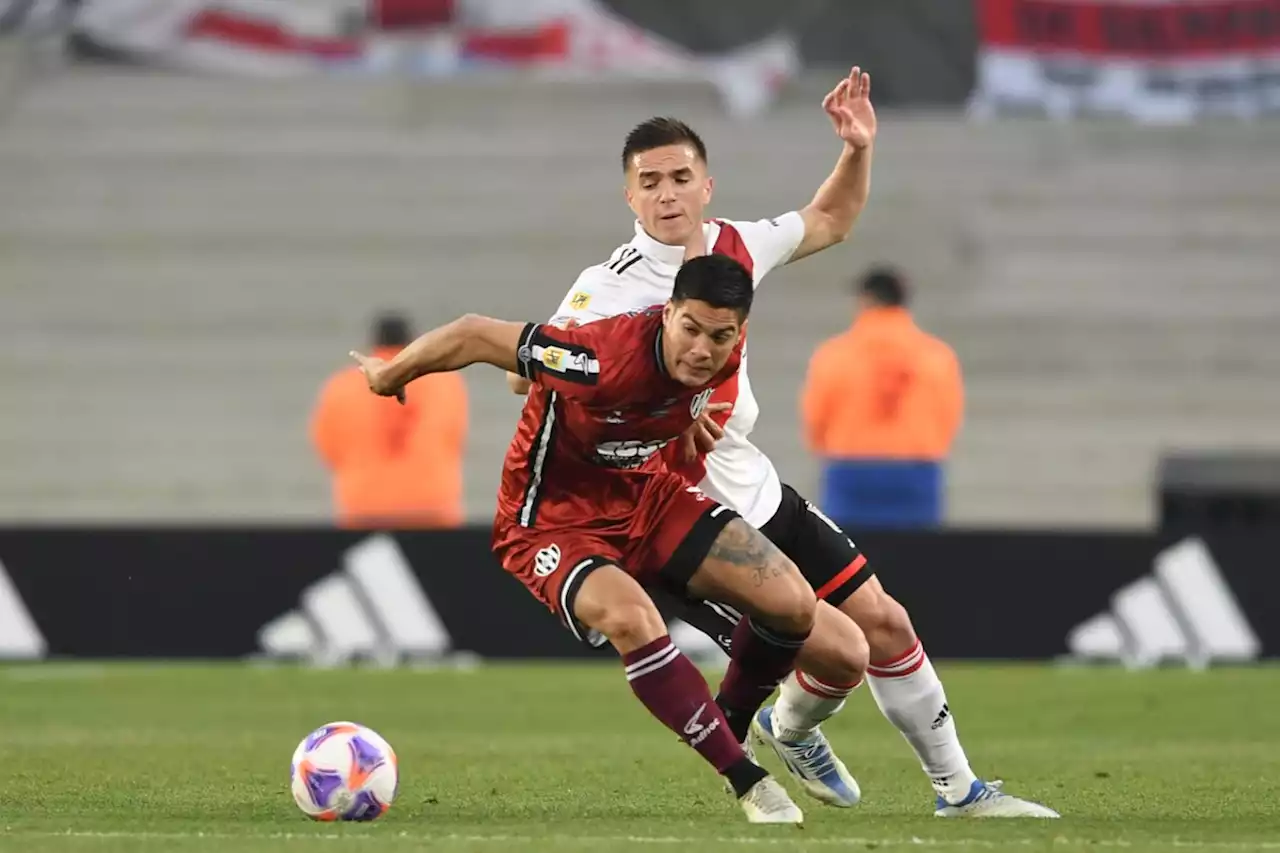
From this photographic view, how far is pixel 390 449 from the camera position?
14.4 meters

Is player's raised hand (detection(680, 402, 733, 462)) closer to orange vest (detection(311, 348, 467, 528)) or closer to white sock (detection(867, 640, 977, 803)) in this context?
white sock (detection(867, 640, 977, 803))

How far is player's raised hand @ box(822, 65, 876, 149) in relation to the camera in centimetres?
721

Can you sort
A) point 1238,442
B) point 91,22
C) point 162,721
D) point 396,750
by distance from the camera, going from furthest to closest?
1. point 91,22
2. point 1238,442
3. point 162,721
4. point 396,750

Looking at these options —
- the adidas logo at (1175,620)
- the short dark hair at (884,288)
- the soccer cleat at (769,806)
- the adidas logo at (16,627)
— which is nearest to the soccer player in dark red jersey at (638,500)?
the soccer cleat at (769,806)

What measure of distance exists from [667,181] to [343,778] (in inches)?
76.5

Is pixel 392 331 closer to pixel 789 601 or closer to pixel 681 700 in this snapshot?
pixel 789 601

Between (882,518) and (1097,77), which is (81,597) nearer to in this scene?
(882,518)

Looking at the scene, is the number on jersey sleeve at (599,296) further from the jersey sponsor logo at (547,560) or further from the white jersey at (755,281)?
the jersey sponsor logo at (547,560)

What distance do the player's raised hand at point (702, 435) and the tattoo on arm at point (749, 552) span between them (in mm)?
293

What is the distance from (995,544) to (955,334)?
5.69 m

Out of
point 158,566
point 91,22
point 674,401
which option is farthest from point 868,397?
point 91,22

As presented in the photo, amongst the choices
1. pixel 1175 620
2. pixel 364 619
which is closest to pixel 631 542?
pixel 364 619

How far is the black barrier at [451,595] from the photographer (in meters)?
13.6

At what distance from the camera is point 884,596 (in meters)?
7.14
